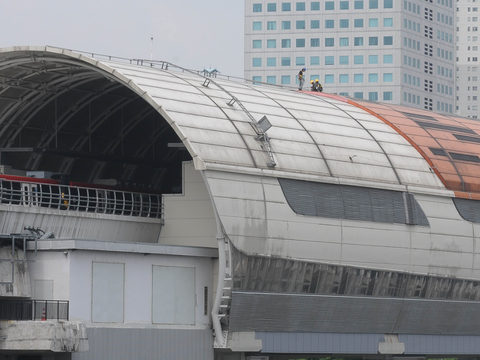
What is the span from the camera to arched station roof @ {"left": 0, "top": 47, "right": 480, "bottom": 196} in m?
47.9

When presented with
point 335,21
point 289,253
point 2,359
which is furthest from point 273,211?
point 335,21

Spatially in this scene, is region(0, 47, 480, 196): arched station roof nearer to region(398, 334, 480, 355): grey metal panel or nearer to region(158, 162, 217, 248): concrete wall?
region(158, 162, 217, 248): concrete wall

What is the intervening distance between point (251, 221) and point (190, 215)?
4921 mm

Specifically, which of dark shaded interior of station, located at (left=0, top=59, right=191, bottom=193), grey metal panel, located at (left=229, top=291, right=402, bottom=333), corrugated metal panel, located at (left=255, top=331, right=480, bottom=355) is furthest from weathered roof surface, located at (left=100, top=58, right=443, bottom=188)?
corrugated metal panel, located at (left=255, top=331, right=480, bottom=355)

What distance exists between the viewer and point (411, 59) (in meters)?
151

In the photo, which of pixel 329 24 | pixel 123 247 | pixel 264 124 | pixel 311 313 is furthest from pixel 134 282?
pixel 329 24

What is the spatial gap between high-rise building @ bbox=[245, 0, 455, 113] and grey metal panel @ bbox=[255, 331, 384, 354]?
9675 centimetres

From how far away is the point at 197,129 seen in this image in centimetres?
4675

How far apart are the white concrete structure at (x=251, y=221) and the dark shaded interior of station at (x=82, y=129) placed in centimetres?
11

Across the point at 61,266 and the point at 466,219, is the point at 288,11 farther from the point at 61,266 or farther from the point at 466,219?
the point at 61,266

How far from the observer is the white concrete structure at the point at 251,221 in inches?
1785

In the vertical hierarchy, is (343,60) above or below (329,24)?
below

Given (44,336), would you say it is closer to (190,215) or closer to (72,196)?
(190,215)

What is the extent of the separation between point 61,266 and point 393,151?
822 inches
